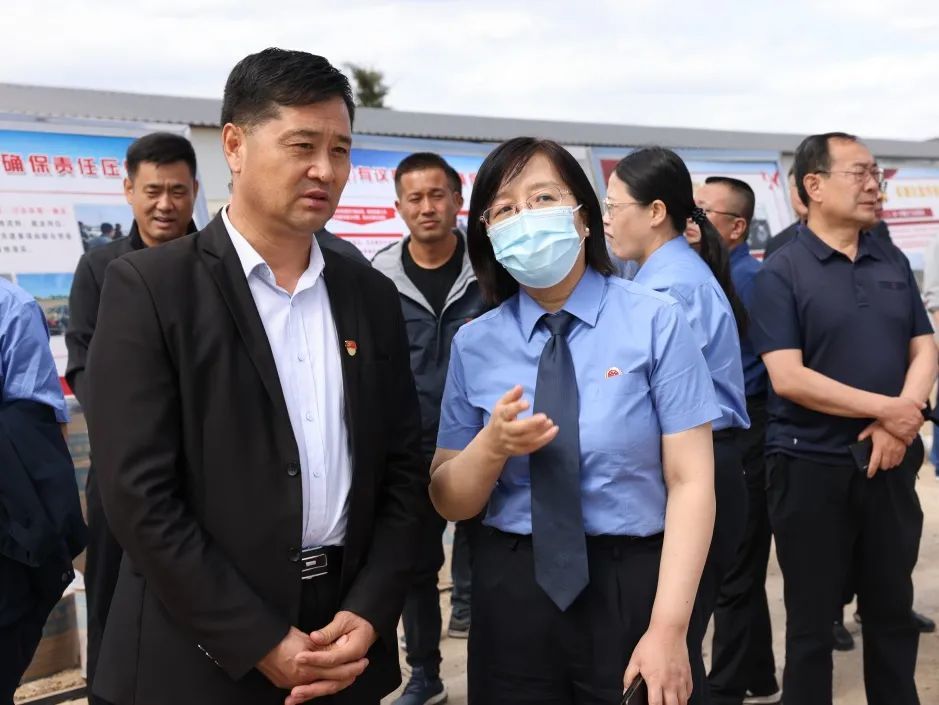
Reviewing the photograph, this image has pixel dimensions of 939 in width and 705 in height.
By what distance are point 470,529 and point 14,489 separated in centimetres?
107

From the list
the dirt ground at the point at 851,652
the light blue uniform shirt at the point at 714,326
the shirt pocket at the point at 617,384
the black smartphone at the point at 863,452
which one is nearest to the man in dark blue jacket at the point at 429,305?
the dirt ground at the point at 851,652

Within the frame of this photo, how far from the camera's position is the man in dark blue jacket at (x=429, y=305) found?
3857mm

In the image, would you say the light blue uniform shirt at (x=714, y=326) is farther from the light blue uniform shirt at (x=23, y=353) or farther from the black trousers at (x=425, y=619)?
the light blue uniform shirt at (x=23, y=353)

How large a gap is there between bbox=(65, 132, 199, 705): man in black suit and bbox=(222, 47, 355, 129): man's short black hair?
151 cm

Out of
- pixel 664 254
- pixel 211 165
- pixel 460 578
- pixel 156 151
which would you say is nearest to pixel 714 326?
pixel 664 254

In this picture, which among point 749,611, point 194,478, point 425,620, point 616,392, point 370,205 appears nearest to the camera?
point 194,478

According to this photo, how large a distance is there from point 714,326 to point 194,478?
163 cm

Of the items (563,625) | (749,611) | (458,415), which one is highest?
(458,415)

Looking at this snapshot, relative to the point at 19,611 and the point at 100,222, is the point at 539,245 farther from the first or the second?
the point at 100,222

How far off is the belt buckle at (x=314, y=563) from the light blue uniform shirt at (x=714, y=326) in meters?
1.34

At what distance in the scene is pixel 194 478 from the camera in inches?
67.2

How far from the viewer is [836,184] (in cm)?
318

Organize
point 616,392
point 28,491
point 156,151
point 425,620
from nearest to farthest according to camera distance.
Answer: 1. point 616,392
2. point 28,491
3. point 156,151
4. point 425,620

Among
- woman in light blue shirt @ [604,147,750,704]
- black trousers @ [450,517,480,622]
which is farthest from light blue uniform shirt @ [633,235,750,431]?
black trousers @ [450,517,480,622]
